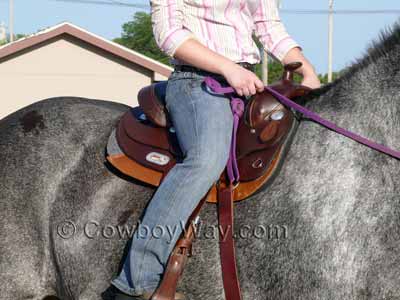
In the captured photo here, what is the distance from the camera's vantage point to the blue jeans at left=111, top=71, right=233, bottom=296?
11.9ft

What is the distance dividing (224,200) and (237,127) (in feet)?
1.33

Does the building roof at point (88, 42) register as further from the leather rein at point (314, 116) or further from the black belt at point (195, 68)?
the leather rein at point (314, 116)

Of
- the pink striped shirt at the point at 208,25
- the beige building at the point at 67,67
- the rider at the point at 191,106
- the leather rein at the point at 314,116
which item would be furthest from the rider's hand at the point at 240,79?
the beige building at the point at 67,67

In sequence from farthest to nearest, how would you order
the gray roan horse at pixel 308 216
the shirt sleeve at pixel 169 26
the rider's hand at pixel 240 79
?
the shirt sleeve at pixel 169 26
the rider's hand at pixel 240 79
the gray roan horse at pixel 308 216

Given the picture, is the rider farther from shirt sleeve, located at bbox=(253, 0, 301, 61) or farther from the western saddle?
shirt sleeve, located at bbox=(253, 0, 301, 61)

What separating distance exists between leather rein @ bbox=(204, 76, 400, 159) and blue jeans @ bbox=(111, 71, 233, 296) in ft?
0.18

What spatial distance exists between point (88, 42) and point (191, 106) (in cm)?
2132

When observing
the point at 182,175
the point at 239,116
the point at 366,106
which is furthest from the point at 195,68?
the point at 366,106

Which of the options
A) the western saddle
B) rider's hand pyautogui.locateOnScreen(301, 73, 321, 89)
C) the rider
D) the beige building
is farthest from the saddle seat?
the beige building

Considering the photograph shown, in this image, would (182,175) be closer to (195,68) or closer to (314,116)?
(195,68)

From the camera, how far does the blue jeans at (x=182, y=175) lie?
362 centimetres

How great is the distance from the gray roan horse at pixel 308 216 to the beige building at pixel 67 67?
65.8 feet

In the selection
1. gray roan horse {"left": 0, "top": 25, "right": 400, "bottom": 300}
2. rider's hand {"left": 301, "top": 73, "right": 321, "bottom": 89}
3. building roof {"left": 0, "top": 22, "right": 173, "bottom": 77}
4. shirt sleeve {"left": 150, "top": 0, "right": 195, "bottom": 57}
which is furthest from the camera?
building roof {"left": 0, "top": 22, "right": 173, "bottom": 77}

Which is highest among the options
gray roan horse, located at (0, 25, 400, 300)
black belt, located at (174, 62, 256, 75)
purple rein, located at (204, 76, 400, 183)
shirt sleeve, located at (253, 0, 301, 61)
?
shirt sleeve, located at (253, 0, 301, 61)
